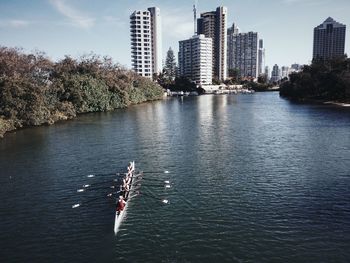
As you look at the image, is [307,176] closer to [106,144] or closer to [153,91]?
[106,144]

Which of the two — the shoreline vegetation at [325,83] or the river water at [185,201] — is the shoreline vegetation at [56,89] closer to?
the river water at [185,201]

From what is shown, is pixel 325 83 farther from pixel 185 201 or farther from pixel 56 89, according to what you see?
pixel 185 201

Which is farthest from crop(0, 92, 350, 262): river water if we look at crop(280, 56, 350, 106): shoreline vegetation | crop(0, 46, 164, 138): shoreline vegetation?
crop(280, 56, 350, 106): shoreline vegetation

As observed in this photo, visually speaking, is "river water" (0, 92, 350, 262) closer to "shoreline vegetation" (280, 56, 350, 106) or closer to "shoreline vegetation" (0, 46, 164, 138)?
"shoreline vegetation" (0, 46, 164, 138)

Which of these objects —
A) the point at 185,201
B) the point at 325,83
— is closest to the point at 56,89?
the point at 185,201

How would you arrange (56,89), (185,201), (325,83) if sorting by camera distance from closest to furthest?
(185,201) < (56,89) < (325,83)

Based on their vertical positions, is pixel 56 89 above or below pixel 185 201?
above

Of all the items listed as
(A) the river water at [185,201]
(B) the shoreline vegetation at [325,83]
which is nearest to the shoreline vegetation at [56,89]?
(A) the river water at [185,201]
